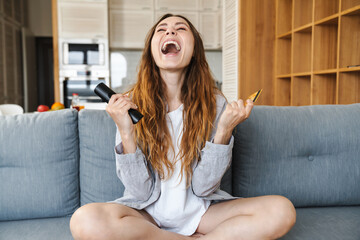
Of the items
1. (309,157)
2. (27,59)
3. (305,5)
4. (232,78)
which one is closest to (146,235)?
(309,157)

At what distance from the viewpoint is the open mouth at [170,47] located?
1276mm

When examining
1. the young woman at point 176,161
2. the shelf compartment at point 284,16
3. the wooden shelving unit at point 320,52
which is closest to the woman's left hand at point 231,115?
the young woman at point 176,161

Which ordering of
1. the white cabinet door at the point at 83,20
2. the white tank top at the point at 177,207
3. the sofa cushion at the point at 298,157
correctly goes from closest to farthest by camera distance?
the white tank top at the point at 177,207 → the sofa cushion at the point at 298,157 → the white cabinet door at the point at 83,20

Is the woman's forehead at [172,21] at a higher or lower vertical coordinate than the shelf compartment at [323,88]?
higher

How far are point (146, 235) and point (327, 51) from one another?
104 inches

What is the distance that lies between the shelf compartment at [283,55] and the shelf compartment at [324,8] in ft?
2.79

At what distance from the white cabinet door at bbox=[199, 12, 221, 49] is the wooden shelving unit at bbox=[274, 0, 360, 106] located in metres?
1.49

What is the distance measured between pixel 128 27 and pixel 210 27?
1.27m

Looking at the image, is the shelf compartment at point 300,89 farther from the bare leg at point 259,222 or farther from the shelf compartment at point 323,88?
the bare leg at point 259,222

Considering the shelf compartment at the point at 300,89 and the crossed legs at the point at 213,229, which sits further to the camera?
the shelf compartment at the point at 300,89

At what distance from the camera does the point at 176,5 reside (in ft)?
16.8

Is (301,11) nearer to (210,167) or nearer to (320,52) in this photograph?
(320,52)

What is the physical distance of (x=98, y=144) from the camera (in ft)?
4.68

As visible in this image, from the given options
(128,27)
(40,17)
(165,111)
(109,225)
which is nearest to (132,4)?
(128,27)
